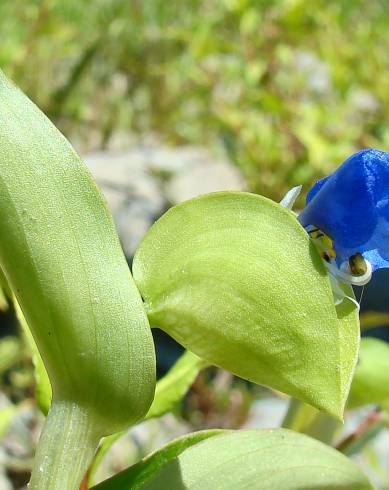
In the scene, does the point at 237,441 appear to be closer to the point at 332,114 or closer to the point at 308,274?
the point at 308,274

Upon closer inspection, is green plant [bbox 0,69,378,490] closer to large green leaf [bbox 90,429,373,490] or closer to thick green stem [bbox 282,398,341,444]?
large green leaf [bbox 90,429,373,490]

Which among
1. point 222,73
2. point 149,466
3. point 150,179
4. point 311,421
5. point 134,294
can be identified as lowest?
point 150,179

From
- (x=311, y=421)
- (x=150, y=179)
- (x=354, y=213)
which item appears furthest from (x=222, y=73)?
(x=354, y=213)

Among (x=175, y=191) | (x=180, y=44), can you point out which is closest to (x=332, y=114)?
(x=175, y=191)

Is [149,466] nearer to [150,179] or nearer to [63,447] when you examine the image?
[63,447]

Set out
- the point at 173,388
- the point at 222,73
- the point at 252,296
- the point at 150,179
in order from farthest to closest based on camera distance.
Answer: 1. the point at 150,179
2. the point at 222,73
3. the point at 173,388
4. the point at 252,296

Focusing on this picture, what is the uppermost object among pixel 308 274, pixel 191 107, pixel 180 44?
pixel 308 274
